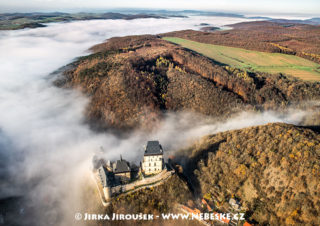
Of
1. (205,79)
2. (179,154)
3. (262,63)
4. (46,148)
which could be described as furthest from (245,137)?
(262,63)

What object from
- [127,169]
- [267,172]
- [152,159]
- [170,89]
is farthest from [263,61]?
[127,169]

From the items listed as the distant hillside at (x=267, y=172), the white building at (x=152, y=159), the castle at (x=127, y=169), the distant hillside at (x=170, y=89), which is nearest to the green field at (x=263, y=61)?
the distant hillside at (x=170, y=89)

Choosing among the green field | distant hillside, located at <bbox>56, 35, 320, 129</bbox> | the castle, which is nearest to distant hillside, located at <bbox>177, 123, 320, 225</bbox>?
the castle

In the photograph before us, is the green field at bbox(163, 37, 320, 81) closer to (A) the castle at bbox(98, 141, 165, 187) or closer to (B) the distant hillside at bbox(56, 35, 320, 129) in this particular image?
(B) the distant hillside at bbox(56, 35, 320, 129)

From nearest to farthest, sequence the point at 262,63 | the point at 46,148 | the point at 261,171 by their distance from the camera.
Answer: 1. the point at 261,171
2. the point at 46,148
3. the point at 262,63

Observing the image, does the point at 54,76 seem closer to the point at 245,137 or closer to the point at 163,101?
the point at 163,101

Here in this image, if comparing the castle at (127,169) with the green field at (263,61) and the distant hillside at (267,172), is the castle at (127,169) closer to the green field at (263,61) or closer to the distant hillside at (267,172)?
the distant hillside at (267,172)
